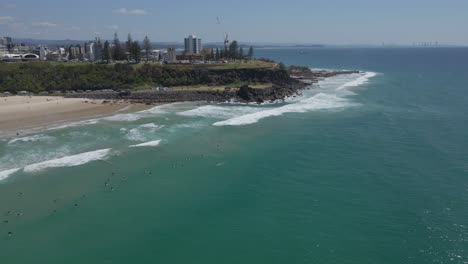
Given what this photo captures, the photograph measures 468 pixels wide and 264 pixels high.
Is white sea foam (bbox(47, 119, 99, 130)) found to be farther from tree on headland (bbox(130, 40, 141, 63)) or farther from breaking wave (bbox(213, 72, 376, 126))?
tree on headland (bbox(130, 40, 141, 63))

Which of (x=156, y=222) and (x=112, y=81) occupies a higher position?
(x=112, y=81)

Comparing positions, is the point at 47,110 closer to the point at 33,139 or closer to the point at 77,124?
the point at 77,124

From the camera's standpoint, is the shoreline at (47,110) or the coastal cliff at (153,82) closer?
the shoreline at (47,110)

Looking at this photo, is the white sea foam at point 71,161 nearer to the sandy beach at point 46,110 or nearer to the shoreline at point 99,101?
the shoreline at point 99,101

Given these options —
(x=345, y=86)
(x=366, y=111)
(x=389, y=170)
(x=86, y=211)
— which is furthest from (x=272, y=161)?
(x=345, y=86)

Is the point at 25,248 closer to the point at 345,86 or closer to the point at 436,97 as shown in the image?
the point at 436,97

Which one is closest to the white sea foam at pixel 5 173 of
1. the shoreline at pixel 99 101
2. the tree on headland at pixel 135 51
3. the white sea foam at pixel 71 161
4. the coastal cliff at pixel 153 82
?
the white sea foam at pixel 71 161

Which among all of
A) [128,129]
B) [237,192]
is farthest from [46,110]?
[237,192]
